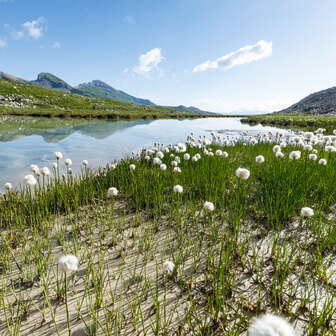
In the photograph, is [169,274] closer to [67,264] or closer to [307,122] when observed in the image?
[67,264]

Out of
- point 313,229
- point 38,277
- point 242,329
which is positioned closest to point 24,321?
point 38,277

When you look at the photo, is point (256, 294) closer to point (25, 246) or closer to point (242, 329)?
point (242, 329)

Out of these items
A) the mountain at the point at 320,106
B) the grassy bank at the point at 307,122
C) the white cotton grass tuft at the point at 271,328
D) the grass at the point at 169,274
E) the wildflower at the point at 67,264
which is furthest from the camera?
the mountain at the point at 320,106

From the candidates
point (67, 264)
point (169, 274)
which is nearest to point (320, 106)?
point (169, 274)

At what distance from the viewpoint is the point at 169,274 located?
2441 mm

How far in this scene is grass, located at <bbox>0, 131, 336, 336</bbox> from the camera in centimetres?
185

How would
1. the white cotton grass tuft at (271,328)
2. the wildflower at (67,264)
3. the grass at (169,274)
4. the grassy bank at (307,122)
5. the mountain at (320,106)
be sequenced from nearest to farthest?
the white cotton grass tuft at (271,328), the wildflower at (67,264), the grass at (169,274), the grassy bank at (307,122), the mountain at (320,106)

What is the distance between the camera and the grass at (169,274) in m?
1.85

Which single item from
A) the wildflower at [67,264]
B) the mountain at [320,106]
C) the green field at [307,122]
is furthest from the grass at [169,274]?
the mountain at [320,106]

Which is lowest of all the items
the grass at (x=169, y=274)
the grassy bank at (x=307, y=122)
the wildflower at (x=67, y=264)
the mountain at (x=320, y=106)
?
the grass at (x=169, y=274)

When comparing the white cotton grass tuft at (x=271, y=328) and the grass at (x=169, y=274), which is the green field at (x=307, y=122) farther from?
the white cotton grass tuft at (x=271, y=328)

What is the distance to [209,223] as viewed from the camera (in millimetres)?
3504

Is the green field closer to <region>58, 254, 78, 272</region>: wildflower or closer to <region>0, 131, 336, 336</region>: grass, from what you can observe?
<region>0, 131, 336, 336</region>: grass

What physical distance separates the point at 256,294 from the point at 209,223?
55.0 inches
